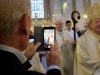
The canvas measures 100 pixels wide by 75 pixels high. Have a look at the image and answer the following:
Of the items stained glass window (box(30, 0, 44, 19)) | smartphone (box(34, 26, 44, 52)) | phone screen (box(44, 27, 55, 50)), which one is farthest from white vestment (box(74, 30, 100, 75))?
stained glass window (box(30, 0, 44, 19))

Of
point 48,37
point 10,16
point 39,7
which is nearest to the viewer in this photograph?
point 10,16

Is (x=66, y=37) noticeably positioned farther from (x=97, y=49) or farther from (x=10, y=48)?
(x=10, y=48)

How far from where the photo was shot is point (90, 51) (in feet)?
10.1

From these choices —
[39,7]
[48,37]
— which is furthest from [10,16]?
[39,7]

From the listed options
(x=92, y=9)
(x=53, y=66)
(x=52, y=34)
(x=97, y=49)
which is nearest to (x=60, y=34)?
(x=92, y=9)

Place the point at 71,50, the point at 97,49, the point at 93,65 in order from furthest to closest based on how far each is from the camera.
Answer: the point at 71,50, the point at 97,49, the point at 93,65

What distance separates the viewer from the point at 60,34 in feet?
14.6

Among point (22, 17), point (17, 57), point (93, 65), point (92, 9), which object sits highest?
point (92, 9)

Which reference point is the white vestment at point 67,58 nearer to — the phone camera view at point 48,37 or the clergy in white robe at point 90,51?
the clergy in white robe at point 90,51

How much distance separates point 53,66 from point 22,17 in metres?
0.26

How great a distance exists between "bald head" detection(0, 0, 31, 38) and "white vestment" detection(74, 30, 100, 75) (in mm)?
2213

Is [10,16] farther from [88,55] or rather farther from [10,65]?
[88,55]

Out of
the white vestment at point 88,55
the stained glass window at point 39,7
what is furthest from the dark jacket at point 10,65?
the stained glass window at point 39,7

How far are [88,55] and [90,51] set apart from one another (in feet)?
0.26
